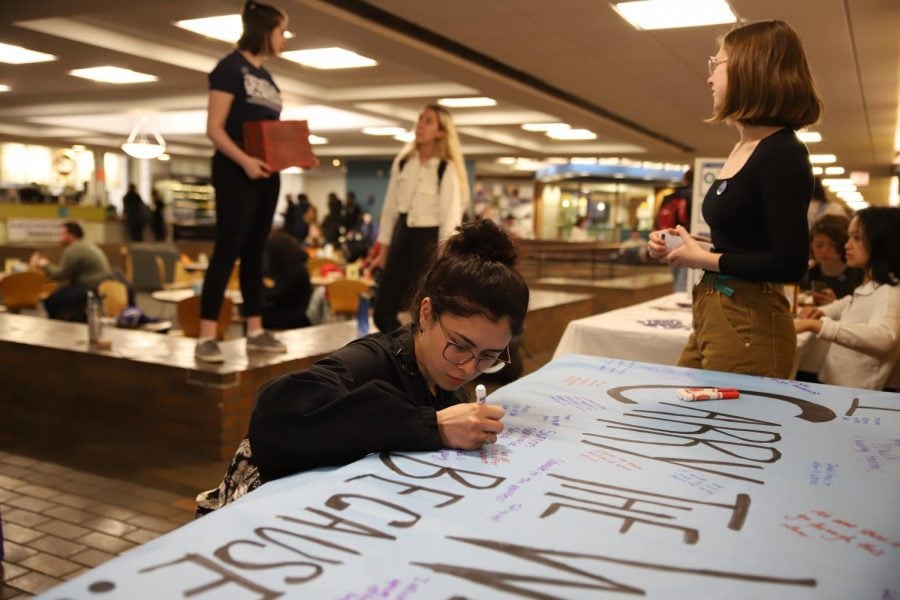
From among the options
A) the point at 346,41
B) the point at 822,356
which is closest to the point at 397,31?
the point at 346,41

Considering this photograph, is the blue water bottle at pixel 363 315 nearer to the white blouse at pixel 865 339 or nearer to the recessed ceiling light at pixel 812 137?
the white blouse at pixel 865 339

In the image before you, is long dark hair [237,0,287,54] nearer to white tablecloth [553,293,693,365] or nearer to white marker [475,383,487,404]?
white tablecloth [553,293,693,365]

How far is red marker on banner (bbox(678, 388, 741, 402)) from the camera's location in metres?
1.61

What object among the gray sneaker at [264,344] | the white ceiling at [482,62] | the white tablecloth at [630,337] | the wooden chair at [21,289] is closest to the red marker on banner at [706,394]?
the white tablecloth at [630,337]

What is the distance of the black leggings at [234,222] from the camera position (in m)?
3.23

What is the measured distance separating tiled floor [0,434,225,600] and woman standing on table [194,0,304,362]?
2.52 ft

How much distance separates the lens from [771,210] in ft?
5.73

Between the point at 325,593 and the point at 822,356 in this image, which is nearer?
the point at 325,593

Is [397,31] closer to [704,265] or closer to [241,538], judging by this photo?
[704,265]

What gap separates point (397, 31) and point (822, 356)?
4.34m

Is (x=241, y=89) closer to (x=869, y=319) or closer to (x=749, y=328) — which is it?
(x=749, y=328)

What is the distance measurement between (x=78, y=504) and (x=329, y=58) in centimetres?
570

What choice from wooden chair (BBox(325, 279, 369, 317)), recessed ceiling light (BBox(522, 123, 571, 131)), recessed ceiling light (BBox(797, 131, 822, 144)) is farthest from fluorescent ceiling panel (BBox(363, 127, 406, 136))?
wooden chair (BBox(325, 279, 369, 317))

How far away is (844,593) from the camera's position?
0.76 metres
